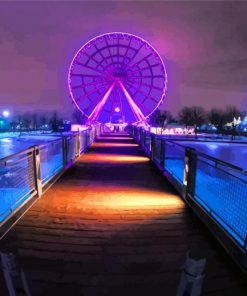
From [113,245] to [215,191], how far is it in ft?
8.06

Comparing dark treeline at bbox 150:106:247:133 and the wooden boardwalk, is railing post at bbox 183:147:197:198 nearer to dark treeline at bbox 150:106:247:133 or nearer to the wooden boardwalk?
the wooden boardwalk

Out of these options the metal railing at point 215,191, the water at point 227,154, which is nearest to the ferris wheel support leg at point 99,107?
the water at point 227,154

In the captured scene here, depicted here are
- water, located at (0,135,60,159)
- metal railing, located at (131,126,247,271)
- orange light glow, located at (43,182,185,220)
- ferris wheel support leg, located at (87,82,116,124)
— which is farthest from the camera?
ferris wheel support leg, located at (87,82,116,124)

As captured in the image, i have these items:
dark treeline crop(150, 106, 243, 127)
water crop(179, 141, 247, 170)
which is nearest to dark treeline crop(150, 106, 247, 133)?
dark treeline crop(150, 106, 243, 127)

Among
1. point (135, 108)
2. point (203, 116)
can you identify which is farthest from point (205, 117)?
point (135, 108)

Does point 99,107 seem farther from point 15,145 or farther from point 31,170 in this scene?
point 31,170

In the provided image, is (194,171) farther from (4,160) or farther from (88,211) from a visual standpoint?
(4,160)

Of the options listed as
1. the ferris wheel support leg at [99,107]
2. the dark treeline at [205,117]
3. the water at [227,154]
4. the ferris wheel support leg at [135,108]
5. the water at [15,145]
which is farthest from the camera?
the dark treeline at [205,117]

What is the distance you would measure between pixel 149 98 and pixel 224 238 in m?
36.0

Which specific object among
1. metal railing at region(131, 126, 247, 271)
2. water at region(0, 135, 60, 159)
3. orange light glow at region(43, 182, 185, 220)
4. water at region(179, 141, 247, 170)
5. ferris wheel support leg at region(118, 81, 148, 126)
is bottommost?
water at region(179, 141, 247, 170)

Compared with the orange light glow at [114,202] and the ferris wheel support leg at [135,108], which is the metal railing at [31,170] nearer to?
the orange light glow at [114,202]

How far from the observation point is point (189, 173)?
19.4 feet

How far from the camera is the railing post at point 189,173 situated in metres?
5.68

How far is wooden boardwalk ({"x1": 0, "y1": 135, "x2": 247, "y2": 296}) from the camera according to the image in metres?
3.04
